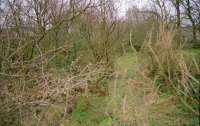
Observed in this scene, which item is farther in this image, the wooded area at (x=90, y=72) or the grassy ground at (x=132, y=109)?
the grassy ground at (x=132, y=109)

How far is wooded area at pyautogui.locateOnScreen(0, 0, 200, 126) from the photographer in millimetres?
6727

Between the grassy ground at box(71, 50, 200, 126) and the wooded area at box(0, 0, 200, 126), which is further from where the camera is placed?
the grassy ground at box(71, 50, 200, 126)

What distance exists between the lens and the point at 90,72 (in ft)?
24.0

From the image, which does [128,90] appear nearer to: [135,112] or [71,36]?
[135,112]

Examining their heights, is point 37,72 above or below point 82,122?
above

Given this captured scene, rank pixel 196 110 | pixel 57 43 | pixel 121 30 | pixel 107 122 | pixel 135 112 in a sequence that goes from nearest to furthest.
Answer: pixel 196 110 → pixel 135 112 → pixel 107 122 → pixel 57 43 → pixel 121 30

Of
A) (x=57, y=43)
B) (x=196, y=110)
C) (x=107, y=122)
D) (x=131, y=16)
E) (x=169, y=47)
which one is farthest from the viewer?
(x=131, y=16)

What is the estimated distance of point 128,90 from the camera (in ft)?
24.2

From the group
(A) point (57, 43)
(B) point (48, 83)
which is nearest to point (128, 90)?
(B) point (48, 83)

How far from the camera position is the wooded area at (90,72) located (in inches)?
265

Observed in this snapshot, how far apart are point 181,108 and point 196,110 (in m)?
1.55

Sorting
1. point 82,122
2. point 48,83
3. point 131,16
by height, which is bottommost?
point 82,122

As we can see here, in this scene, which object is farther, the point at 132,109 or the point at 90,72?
the point at 90,72

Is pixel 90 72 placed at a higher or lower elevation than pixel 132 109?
higher
